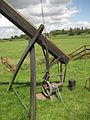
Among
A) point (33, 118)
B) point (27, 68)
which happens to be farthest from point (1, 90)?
point (27, 68)

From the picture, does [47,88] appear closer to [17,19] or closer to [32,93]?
[32,93]

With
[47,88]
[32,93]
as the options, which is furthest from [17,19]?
[47,88]

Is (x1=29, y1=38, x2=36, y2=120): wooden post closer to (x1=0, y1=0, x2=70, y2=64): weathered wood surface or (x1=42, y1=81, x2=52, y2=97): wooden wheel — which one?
(x1=0, y1=0, x2=70, y2=64): weathered wood surface

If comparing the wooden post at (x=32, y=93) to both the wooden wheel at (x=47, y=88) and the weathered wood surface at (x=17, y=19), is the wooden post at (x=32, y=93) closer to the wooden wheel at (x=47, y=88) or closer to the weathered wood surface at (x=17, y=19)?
the weathered wood surface at (x=17, y=19)

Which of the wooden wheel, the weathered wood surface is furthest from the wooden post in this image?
the wooden wheel

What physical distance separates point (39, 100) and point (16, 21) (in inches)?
157

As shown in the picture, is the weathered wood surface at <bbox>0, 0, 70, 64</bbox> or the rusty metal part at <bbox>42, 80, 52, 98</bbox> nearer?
the weathered wood surface at <bbox>0, 0, 70, 64</bbox>

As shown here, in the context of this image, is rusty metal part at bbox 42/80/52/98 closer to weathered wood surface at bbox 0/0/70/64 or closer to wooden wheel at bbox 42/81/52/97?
wooden wheel at bbox 42/81/52/97

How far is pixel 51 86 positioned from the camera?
24.5 ft

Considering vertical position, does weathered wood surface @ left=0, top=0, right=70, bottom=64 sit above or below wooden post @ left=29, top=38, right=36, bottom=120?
above

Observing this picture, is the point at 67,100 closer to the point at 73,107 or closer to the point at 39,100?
the point at 73,107

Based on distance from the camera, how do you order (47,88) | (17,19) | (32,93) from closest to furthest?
(32,93)
(17,19)
(47,88)

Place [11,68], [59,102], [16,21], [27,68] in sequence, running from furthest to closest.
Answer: [27,68] < [11,68] < [59,102] < [16,21]

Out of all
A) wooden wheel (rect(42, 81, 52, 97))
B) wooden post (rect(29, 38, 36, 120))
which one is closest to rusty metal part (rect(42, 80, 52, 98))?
wooden wheel (rect(42, 81, 52, 97))
